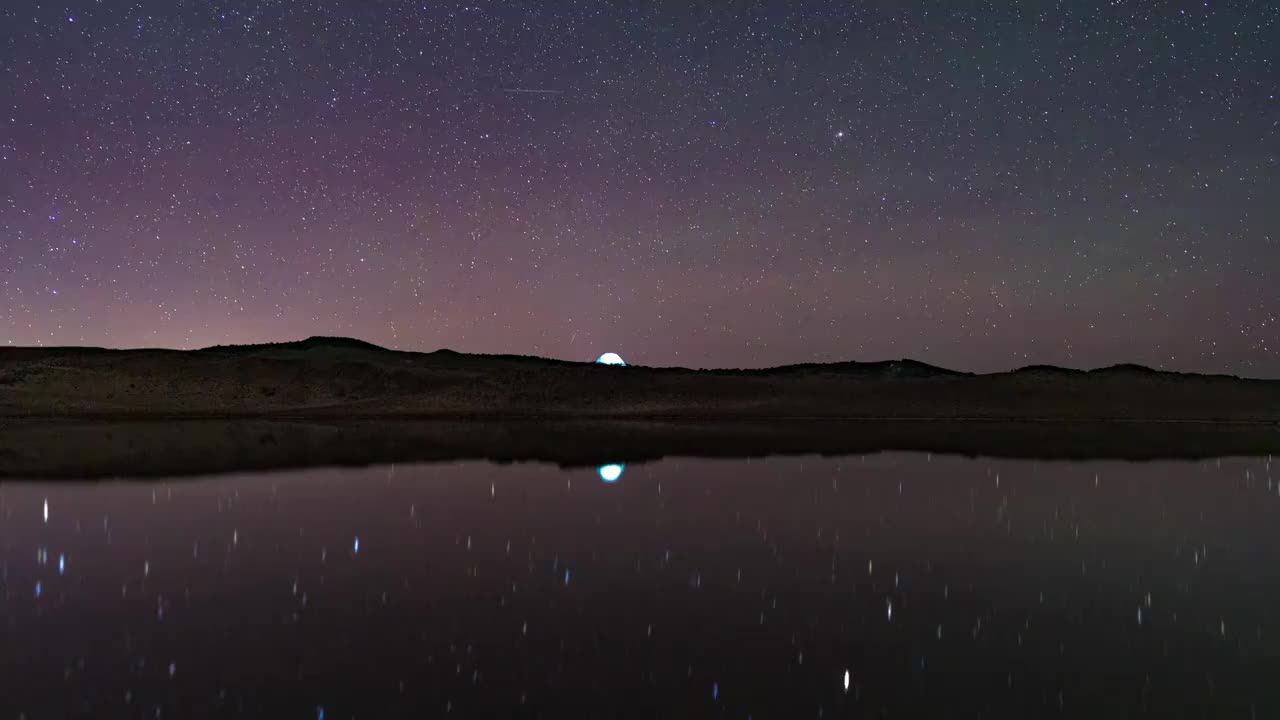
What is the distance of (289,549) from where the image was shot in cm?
1123

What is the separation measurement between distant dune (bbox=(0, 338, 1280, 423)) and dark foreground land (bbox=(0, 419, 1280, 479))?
14.2m

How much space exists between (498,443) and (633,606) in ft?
79.5

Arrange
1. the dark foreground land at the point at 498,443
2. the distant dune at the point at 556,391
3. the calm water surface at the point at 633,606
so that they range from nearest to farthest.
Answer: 1. the calm water surface at the point at 633,606
2. the dark foreground land at the point at 498,443
3. the distant dune at the point at 556,391

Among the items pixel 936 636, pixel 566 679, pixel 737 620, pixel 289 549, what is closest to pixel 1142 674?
pixel 936 636

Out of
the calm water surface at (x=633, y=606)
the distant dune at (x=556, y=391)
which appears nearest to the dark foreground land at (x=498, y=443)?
the calm water surface at (x=633, y=606)

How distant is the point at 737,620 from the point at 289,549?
6.54 metres

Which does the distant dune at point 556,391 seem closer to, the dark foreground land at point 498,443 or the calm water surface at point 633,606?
the dark foreground land at point 498,443

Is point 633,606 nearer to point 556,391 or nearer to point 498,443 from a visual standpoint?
point 498,443

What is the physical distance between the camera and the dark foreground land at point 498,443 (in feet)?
77.9

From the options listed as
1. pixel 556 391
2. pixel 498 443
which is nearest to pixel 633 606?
pixel 498 443

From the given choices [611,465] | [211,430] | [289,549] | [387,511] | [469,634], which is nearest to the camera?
[469,634]

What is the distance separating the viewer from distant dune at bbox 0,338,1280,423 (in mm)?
62719

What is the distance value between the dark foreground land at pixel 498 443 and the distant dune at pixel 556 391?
1423 cm

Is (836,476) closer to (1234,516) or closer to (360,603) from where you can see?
(1234,516)
